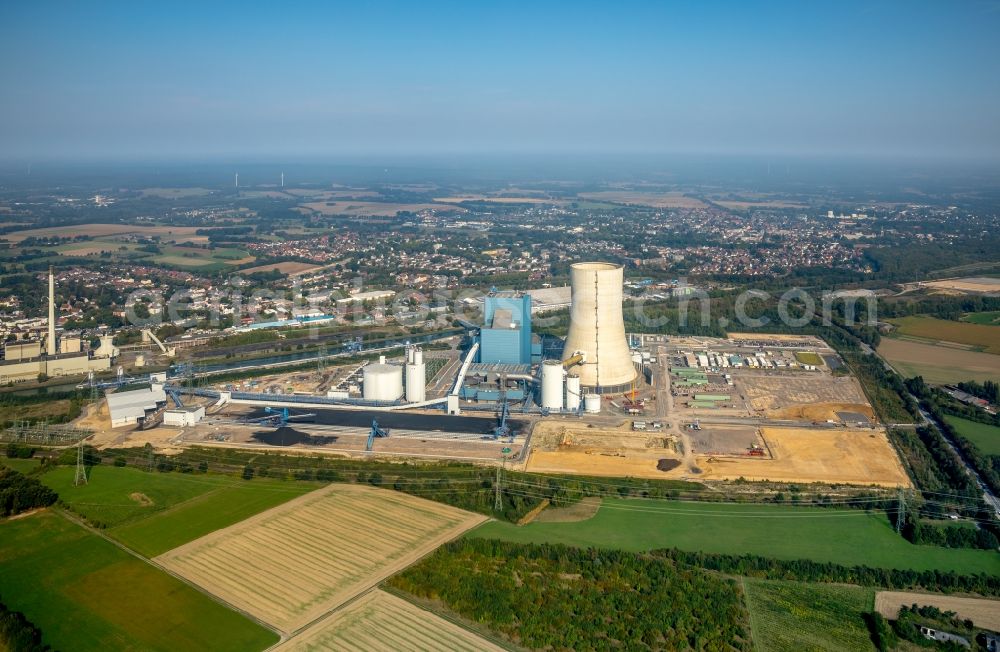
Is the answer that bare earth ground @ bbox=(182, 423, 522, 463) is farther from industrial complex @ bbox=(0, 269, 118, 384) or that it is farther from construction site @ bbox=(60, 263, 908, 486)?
industrial complex @ bbox=(0, 269, 118, 384)

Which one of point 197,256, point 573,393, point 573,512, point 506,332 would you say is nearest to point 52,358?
point 506,332

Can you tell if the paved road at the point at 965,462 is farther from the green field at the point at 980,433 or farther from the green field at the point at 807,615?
the green field at the point at 807,615

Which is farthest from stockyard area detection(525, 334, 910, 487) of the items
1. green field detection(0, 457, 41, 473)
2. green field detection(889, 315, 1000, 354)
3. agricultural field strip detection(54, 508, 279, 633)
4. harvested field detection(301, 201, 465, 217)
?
harvested field detection(301, 201, 465, 217)

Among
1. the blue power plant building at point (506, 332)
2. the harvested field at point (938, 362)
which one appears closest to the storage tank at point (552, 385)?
the blue power plant building at point (506, 332)

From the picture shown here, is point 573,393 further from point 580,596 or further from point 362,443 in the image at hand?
point 580,596

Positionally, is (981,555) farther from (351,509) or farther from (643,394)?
(351,509)
